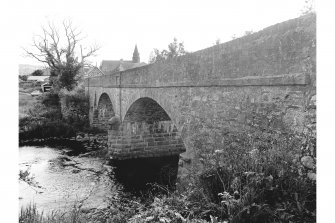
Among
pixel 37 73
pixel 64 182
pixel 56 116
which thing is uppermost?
pixel 37 73

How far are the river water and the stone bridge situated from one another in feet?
9.55

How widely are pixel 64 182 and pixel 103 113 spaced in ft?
35.7

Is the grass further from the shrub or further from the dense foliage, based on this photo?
the shrub

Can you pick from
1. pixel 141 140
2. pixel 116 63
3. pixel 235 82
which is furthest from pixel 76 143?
pixel 116 63

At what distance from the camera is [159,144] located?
12.6m

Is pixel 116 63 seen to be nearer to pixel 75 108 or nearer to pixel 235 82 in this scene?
pixel 75 108

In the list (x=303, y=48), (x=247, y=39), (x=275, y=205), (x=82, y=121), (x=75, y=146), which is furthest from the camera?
(x=82, y=121)

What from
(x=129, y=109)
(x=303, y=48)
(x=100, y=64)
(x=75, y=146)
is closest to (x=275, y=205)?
(x=303, y=48)

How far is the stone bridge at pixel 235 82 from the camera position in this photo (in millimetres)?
3709

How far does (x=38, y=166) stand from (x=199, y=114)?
7971 millimetres

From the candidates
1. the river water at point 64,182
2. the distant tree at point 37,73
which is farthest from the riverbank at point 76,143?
the distant tree at point 37,73

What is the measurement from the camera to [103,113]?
A: 2000 centimetres

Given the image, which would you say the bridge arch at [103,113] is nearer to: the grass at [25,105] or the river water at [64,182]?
the grass at [25,105]
